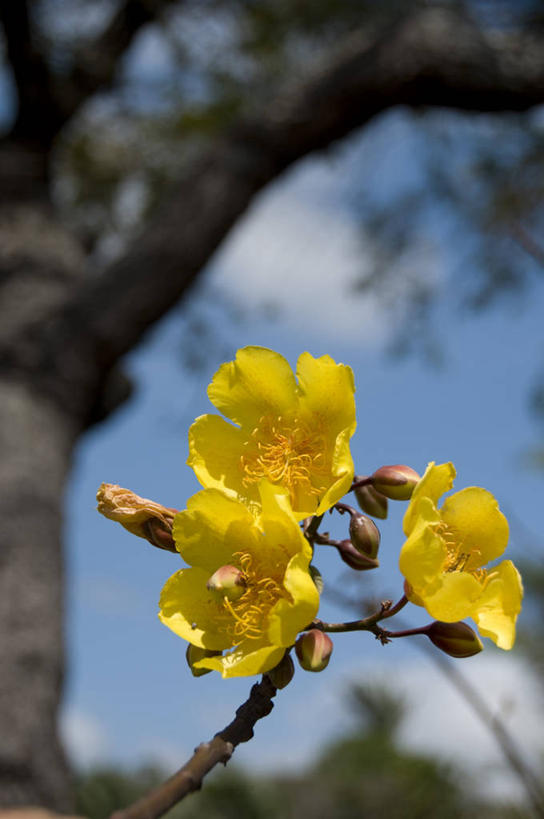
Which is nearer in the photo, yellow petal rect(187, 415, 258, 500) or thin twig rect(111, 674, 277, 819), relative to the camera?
thin twig rect(111, 674, 277, 819)

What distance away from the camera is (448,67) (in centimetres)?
339

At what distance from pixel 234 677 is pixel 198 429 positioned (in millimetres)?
164

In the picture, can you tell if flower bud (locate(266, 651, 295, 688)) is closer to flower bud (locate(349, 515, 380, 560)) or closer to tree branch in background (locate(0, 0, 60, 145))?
flower bud (locate(349, 515, 380, 560))

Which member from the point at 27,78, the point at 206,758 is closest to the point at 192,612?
the point at 206,758

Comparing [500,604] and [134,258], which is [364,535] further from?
[134,258]

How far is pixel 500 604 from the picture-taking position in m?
0.50

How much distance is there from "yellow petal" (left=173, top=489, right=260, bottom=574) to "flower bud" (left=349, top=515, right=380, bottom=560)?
2.7 inches

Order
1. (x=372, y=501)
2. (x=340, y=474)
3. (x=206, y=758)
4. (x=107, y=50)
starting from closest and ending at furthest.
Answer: (x=206, y=758) < (x=340, y=474) < (x=372, y=501) < (x=107, y=50)

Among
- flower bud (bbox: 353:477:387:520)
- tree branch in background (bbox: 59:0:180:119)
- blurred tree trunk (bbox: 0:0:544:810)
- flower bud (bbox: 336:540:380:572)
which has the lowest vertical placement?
blurred tree trunk (bbox: 0:0:544:810)

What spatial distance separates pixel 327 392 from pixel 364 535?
0.33ft

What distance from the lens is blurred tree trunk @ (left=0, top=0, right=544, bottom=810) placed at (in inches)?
112

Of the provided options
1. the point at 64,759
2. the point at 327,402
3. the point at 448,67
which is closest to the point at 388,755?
the point at 64,759

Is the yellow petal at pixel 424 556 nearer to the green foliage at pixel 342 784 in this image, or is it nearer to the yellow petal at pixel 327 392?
the yellow petal at pixel 327 392

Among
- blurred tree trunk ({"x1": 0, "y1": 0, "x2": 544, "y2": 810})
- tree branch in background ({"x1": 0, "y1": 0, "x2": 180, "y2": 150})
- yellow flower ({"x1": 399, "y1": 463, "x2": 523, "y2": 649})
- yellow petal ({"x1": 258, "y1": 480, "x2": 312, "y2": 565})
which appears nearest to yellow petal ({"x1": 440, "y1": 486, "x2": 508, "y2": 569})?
yellow flower ({"x1": 399, "y1": 463, "x2": 523, "y2": 649})
